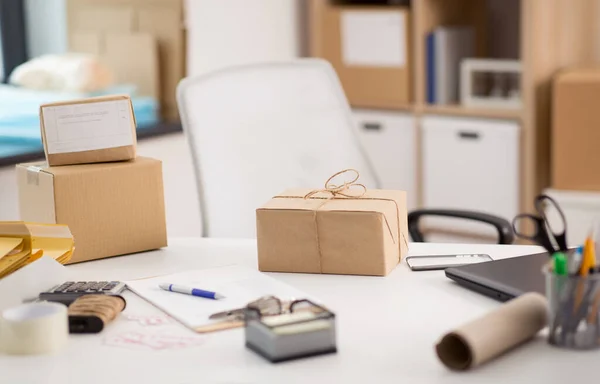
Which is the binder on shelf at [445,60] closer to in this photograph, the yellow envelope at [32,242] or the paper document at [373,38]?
the paper document at [373,38]

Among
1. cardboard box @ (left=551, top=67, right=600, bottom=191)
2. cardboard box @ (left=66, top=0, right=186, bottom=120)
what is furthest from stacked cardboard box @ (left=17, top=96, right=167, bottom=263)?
cardboard box @ (left=551, top=67, right=600, bottom=191)

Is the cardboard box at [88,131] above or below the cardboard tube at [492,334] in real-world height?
above

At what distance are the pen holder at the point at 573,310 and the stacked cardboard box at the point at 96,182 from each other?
2.57ft

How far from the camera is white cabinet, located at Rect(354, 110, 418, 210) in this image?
3.46 m

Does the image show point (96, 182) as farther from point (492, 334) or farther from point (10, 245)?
point (492, 334)

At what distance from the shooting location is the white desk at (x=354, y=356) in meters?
1.11

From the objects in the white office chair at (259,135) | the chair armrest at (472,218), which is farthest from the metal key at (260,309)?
the chair armrest at (472,218)

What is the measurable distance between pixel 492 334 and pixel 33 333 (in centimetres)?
58

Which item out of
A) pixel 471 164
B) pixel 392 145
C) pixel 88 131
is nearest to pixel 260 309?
pixel 88 131

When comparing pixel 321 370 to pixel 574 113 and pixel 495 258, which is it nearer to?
pixel 495 258

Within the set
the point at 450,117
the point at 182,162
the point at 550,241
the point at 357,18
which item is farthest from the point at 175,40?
the point at 550,241

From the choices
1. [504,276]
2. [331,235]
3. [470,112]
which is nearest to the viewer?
[504,276]

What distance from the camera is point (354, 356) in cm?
117

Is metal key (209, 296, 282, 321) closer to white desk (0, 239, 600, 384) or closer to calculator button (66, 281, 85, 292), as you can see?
white desk (0, 239, 600, 384)
